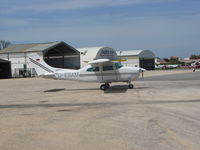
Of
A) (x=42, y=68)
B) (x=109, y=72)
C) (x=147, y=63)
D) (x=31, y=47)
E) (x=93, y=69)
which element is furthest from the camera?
(x=147, y=63)

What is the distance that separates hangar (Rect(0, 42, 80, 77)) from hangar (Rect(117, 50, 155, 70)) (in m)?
23.2

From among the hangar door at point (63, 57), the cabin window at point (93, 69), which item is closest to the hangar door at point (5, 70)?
the hangar door at point (63, 57)

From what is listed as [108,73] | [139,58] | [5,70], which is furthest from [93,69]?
[139,58]

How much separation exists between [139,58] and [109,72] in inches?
2377

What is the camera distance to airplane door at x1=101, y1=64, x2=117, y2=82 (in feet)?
60.9

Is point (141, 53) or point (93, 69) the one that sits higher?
point (141, 53)

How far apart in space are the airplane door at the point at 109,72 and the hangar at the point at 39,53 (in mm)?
28056

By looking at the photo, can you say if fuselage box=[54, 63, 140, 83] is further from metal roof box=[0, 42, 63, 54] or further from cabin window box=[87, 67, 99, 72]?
metal roof box=[0, 42, 63, 54]

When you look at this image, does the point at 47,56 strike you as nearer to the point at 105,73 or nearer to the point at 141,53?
the point at 141,53

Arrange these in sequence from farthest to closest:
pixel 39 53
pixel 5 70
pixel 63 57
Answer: pixel 63 57 < pixel 5 70 < pixel 39 53

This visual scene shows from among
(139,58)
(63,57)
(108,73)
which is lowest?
(108,73)

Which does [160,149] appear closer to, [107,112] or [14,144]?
[14,144]

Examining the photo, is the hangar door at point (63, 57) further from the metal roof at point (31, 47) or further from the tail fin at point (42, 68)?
the tail fin at point (42, 68)

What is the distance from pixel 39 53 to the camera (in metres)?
46.0
